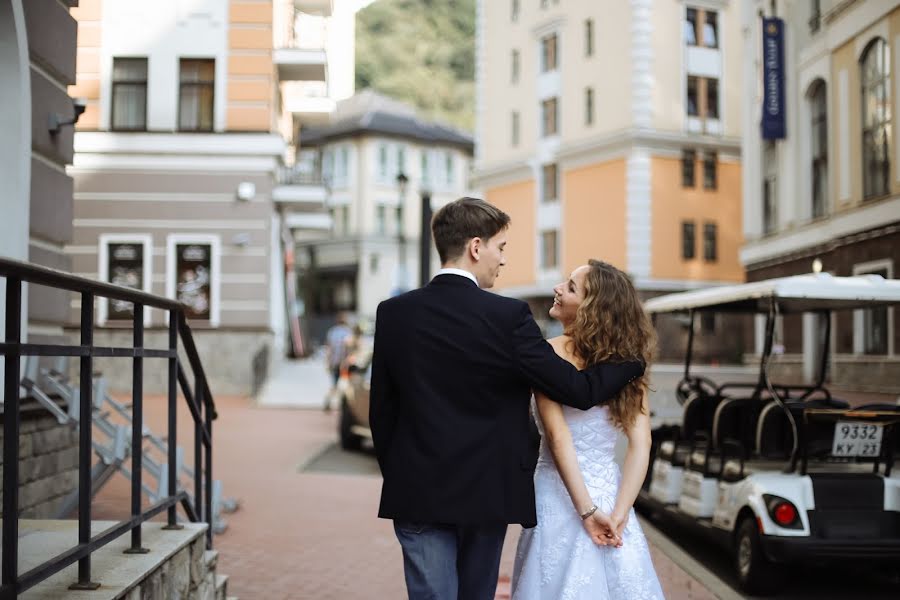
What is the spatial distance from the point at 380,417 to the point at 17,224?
458 centimetres

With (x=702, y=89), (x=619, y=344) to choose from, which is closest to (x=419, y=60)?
(x=702, y=89)

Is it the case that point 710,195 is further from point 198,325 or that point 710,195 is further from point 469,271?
point 469,271

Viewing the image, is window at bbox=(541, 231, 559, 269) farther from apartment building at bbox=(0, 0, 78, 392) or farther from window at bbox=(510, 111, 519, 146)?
apartment building at bbox=(0, 0, 78, 392)

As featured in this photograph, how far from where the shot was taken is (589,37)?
44812 mm

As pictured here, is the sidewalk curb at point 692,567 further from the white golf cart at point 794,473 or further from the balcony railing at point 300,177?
the balcony railing at point 300,177

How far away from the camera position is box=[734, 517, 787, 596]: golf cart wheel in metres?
7.24

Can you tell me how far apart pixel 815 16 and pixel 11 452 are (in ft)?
86.5

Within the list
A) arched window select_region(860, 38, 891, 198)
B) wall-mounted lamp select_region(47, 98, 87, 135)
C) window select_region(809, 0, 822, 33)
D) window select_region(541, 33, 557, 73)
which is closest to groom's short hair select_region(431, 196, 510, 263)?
wall-mounted lamp select_region(47, 98, 87, 135)

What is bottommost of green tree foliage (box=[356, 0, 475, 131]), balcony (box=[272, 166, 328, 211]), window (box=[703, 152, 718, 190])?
balcony (box=[272, 166, 328, 211])

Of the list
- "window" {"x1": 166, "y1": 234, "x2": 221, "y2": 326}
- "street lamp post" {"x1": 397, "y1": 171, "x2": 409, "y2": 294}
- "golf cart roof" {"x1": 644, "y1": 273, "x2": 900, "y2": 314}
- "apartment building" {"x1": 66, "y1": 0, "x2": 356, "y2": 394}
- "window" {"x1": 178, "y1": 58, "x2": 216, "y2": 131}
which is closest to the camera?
"golf cart roof" {"x1": 644, "y1": 273, "x2": 900, "y2": 314}

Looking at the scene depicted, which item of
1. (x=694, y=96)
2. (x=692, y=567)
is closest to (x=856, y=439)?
(x=692, y=567)

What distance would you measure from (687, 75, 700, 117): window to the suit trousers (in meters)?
41.0

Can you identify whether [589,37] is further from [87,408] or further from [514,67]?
[87,408]

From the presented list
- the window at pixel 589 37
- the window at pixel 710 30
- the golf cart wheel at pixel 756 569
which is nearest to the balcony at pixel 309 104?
the window at pixel 589 37
